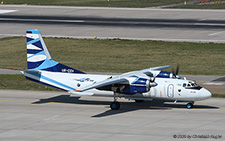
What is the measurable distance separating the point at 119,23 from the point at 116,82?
1768 inches

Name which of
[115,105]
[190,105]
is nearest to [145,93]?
[115,105]

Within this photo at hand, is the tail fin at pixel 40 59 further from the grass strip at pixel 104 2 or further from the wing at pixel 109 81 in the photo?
the grass strip at pixel 104 2

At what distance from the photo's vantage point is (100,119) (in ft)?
114

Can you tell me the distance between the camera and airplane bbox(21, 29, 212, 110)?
36.4m

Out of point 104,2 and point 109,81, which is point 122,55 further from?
point 104,2

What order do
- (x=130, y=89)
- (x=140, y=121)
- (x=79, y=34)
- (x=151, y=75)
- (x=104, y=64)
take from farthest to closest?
(x=79, y=34) < (x=104, y=64) < (x=151, y=75) < (x=130, y=89) < (x=140, y=121)

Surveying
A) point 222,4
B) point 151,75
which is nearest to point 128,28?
point 222,4

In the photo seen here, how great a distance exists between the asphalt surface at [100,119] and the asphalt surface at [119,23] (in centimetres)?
2977

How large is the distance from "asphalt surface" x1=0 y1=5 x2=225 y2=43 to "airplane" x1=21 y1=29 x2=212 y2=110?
100 feet

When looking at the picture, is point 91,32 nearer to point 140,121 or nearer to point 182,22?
point 182,22

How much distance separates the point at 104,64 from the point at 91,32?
57.1 ft

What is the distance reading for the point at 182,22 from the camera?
79.4 metres

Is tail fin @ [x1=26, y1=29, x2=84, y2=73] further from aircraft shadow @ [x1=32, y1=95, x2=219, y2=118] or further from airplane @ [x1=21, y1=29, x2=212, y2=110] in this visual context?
aircraft shadow @ [x1=32, y1=95, x2=219, y2=118]

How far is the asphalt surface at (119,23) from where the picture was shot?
71.0 m
